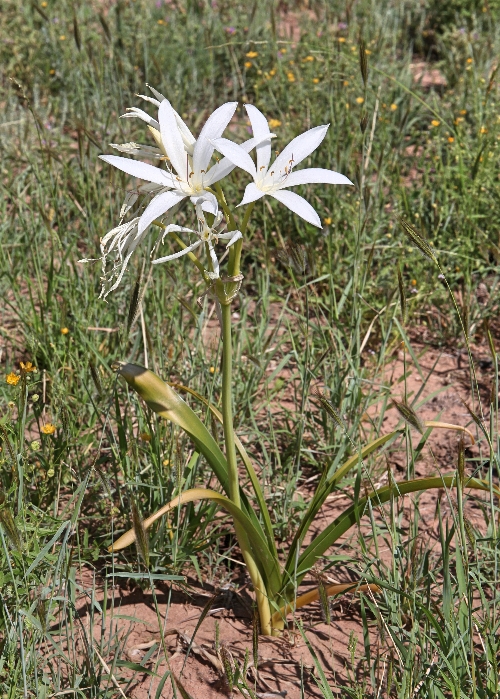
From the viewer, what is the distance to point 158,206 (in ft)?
4.67

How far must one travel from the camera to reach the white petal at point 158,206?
140 centimetres

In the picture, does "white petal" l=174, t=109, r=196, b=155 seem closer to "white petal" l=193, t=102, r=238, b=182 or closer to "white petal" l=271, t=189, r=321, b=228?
"white petal" l=193, t=102, r=238, b=182

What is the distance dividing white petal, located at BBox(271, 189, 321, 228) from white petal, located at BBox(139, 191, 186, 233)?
190mm

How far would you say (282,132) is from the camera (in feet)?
12.2

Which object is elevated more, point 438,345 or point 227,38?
point 227,38

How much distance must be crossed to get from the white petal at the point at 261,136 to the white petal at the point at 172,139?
0.48 ft

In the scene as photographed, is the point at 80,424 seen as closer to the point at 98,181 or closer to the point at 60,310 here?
the point at 60,310

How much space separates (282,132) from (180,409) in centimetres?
235

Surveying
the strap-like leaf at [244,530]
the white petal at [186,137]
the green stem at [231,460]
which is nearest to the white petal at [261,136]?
→ the white petal at [186,137]

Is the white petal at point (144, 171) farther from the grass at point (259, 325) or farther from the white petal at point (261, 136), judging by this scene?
the grass at point (259, 325)

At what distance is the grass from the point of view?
1.67m

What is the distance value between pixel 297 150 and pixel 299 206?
6.1 inches

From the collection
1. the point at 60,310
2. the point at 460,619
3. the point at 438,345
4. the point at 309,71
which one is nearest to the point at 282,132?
the point at 309,71

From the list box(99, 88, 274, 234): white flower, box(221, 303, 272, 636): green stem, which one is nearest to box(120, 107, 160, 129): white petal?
box(99, 88, 274, 234): white flower
